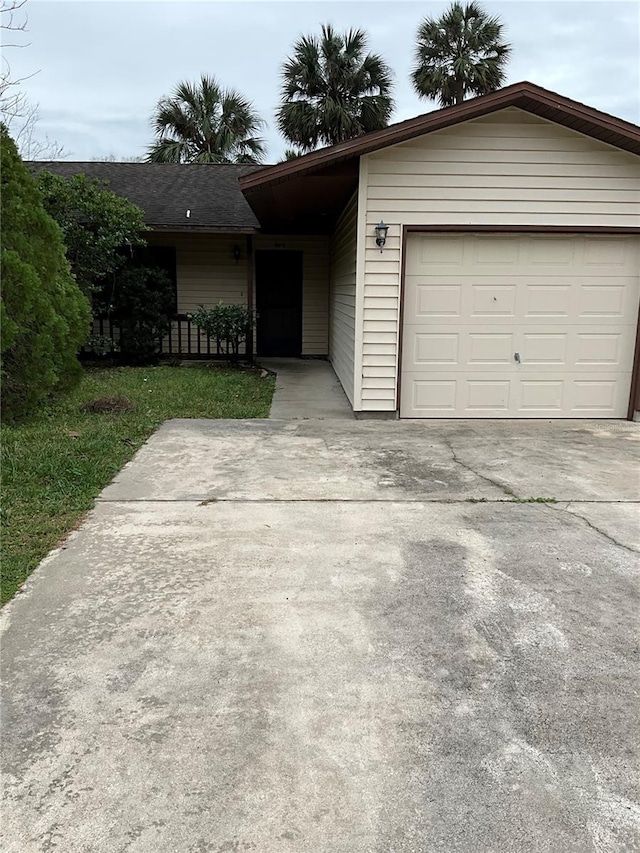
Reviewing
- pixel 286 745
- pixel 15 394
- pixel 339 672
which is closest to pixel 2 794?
pixel 286 745

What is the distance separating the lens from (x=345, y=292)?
8.66m

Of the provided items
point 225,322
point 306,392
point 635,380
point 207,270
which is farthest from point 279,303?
point 635,380

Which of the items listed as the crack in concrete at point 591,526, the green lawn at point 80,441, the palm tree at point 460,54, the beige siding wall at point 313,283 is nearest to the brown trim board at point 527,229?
the green lawn at point 80,441

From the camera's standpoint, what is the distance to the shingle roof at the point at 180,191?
11.0 metres

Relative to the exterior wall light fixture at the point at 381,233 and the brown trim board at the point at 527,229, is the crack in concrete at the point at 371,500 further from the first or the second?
the brown trim board at the point at 527,229

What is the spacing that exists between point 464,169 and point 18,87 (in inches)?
276

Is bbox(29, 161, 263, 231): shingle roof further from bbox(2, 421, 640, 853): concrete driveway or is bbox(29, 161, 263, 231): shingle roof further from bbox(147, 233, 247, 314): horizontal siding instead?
bbox(2, 421, 640, 853): concrete driveway

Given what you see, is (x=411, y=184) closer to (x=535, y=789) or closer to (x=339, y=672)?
(x=339, y=672)

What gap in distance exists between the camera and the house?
21.0ft

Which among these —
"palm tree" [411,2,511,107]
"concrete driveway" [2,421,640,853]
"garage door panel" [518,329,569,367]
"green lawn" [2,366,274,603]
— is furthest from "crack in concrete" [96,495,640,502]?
"palm tree" [411,2,511,107]

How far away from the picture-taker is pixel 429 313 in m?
6.92

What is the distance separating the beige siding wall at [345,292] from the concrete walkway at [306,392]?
0.61 ft

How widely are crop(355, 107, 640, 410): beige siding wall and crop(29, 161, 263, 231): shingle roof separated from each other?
462 centimetres

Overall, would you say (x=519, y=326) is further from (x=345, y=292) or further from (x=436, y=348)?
(x=345, y=292)
